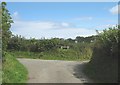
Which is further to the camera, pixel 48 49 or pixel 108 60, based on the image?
pixel 48 49

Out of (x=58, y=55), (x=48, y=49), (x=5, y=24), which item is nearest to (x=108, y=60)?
→ (x=5, y=24)

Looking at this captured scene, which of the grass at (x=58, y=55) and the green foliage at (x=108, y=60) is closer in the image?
the green foliage at (x=108, y=60)

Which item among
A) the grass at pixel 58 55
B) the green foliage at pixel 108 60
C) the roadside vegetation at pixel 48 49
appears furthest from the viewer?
the roadside vegetation at pixel 48 49

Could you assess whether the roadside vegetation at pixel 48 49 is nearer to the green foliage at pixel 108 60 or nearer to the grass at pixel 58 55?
the grass at pixel 58 55

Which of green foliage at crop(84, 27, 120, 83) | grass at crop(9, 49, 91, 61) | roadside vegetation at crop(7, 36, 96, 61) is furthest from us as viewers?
roadside vegetation at crop(7, 36, 96, 61)

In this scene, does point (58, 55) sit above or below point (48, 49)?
below

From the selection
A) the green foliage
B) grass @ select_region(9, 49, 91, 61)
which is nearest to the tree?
the green foliage

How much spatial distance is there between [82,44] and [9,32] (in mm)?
32080

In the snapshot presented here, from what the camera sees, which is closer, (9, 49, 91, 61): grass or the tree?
the tree

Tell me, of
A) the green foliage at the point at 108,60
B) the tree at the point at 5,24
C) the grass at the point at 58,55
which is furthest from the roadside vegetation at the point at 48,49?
the tree at the point at 5,24

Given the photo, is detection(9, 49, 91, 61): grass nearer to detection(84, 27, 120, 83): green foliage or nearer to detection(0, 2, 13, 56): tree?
detection(84, 27, 120, 83): green foliage

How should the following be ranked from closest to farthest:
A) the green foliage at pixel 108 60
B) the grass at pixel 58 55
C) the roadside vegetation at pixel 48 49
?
the green foliage at pixel 108 60
the grass at pixel 58 55
the roadside vegetation at pixel 48 49

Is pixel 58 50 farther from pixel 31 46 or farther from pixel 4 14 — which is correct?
pixel 4 14

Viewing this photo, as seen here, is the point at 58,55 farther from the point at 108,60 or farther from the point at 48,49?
the point at 108,60
